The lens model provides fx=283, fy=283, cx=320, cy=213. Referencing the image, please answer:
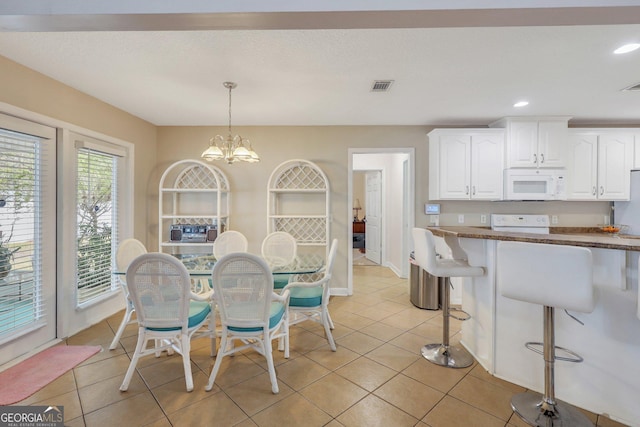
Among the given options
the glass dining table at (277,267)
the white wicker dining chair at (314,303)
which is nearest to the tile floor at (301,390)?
the white wicker dining chair at (314,303)

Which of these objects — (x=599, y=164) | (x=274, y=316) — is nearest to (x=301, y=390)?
(x=274, y=316)

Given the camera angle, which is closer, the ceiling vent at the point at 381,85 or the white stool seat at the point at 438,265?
the white stool seat at the point at 438,265

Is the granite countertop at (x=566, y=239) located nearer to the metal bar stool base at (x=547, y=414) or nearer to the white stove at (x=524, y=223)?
the metal bar stool base at (x=547, y=414)

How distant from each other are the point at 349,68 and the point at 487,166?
7.74 feet

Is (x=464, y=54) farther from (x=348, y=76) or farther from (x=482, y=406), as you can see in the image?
(x=482, y=406)

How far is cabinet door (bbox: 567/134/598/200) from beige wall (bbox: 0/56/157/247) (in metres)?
5.49

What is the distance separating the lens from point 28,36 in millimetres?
1878

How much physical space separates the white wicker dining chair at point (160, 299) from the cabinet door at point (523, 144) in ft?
12.6

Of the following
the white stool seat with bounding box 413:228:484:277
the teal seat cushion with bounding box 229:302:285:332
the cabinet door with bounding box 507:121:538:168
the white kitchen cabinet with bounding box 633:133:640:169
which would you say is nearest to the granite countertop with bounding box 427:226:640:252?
the white stool seat with bounding box 413:228:484:277

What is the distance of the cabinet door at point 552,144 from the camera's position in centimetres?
345

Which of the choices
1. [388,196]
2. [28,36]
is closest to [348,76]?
[28,36]

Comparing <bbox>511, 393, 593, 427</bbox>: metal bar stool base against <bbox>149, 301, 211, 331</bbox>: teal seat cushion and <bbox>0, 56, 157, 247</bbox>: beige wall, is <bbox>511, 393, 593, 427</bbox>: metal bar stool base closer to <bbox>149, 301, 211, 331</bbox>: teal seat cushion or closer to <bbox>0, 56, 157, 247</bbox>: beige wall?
<bbox>149, 301, 211, 331</bbox>: teal seat cushion

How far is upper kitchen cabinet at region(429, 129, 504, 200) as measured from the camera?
357 cm

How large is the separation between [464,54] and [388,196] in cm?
362
